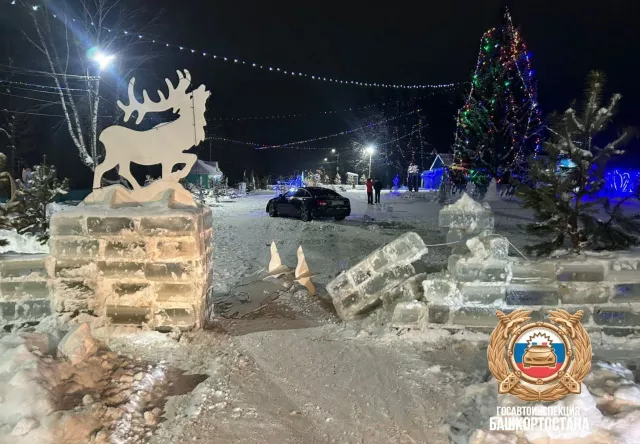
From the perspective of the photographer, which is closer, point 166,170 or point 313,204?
point 166,170

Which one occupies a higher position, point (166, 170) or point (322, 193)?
point (166, 170)

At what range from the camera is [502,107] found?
92.9 ft

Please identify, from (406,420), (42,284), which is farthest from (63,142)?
(406,420)

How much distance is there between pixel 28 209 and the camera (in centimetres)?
1085

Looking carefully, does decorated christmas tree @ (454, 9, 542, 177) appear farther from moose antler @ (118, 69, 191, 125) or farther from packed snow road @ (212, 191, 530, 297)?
moose antler @ (118, 69, 191, 125)

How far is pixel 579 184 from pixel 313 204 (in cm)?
1311

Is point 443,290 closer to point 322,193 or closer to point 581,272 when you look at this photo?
point 581,272

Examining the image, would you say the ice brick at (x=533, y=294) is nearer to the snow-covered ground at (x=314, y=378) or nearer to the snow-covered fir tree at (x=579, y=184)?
the snow-covered ground at (x=314, y=378)

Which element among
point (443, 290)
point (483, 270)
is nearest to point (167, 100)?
point (443, 290)

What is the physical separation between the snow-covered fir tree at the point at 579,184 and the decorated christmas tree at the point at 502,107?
2346cm

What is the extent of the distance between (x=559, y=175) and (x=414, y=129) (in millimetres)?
51998

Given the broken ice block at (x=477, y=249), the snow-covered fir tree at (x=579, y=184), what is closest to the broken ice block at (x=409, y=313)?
the broken ice block at (x=477, y=249)

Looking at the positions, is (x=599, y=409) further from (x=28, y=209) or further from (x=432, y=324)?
(x=28, y=209)

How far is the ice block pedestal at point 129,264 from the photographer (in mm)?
4332
